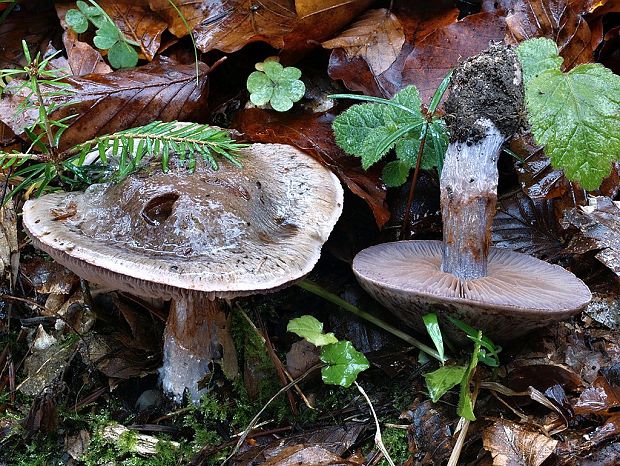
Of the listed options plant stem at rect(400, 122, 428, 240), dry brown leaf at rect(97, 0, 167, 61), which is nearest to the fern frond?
plant stem at rect(400, 122, 428, 240)

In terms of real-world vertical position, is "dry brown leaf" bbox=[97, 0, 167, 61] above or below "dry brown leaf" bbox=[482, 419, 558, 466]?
above

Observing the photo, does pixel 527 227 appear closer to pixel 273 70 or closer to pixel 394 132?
pixel 394 132

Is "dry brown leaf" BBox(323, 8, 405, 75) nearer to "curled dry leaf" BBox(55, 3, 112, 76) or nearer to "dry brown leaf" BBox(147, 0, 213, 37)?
"dry brown leaf" BBox(147, 0, 213, 37)

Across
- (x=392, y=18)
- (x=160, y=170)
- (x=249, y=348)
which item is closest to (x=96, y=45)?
(x=160, y=170)

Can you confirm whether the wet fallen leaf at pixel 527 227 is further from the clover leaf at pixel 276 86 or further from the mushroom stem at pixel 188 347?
the mushroom stem at pixel 188 347

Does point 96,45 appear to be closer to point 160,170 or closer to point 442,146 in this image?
point 160,170

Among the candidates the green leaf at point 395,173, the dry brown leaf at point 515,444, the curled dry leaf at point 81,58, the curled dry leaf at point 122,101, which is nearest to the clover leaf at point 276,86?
the curled dry leaf at point 122,101
